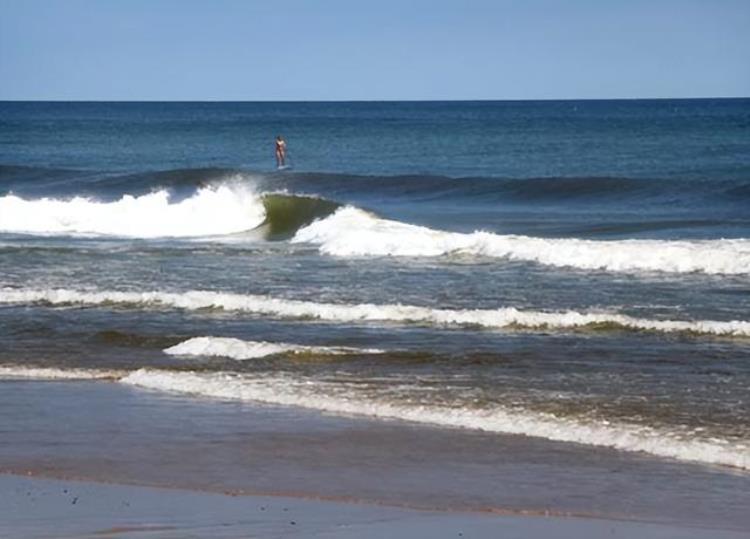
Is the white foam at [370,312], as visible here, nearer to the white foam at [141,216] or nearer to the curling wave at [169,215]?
the curling wave at [169,215]

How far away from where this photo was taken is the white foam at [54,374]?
14.8 m

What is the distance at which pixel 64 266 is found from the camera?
24469mm

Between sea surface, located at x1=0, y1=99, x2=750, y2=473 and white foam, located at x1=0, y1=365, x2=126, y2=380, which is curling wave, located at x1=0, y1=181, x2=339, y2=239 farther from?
white foam, located at x1=0, y1=365, x2=126, y2=380

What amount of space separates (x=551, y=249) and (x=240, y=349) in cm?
972

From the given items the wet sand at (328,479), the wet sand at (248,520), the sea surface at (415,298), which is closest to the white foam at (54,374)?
the sea surface at (415,298)

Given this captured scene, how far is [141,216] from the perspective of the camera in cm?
3644

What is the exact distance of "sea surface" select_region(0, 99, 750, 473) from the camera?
13.1 metres

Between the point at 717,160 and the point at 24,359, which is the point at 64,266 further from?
the point at 717,160

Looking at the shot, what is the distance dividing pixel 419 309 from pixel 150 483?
335 inches

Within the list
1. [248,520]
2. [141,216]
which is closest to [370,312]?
[248,520]

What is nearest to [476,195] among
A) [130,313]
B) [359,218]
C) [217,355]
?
[359,218]

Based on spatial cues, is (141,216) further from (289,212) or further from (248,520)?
(248,520)

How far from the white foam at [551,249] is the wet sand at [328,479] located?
11.2 meters

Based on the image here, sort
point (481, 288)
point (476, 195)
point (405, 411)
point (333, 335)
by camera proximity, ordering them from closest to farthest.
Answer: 1. point (405, 411)
2. point (333, 335)
3. point (481, 288)
4. point (476, 195)
